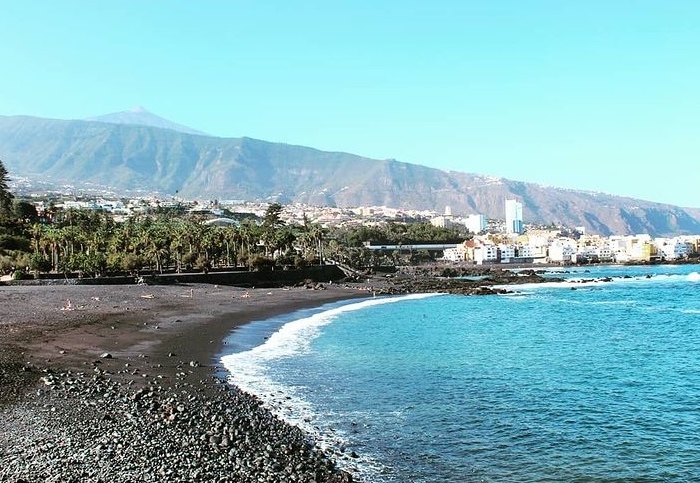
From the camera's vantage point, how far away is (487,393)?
2156cm

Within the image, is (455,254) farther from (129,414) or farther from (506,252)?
(129,414)

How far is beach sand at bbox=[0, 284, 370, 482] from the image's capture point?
496 inches

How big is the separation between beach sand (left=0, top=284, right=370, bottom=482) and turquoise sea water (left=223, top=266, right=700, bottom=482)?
4.77 ft

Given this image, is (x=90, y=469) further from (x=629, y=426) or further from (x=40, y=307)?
(x=40, y=307)

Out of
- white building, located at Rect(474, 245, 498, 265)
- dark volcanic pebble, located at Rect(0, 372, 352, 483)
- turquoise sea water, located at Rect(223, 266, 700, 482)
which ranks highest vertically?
white building, located at Rect(474, 245, 498, 265)

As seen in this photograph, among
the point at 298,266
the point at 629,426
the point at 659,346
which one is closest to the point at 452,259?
the point at 298,266

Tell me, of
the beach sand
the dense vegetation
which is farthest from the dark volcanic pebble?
the dense vegetation

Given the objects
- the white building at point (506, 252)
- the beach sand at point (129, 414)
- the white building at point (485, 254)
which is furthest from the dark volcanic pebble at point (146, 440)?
the white building at point (506, 252)

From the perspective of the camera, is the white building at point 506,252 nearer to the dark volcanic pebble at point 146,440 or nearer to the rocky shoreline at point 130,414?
the rocky shoreline at point 130,414

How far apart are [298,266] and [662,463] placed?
80.8 m

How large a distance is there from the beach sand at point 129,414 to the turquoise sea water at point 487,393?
145 cm

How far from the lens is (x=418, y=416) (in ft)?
60.4

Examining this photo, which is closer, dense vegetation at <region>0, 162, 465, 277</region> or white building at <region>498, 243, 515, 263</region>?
dense vegetation at <region>0, 162, 465, 277</region>

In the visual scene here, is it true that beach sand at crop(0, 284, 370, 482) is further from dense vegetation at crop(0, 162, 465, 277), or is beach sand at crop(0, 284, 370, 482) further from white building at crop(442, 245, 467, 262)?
white building at crop(442, 245, 467, 262)
